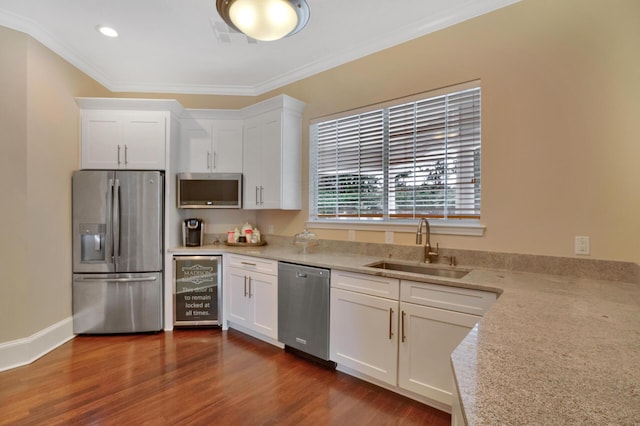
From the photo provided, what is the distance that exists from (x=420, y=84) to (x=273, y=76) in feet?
5.96

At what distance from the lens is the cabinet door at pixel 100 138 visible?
331 centimetres

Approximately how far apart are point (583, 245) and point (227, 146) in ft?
11.4

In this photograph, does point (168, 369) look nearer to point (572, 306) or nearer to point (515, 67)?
point (572, 306)

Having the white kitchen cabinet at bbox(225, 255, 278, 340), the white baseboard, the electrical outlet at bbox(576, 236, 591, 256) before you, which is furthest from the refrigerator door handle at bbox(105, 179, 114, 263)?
the electrical outlet at bbox(576, 236, 591, 256)

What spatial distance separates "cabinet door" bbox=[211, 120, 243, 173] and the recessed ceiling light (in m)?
1.22

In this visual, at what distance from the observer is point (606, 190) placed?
1903mm

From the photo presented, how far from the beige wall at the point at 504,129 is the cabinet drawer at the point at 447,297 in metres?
0.61

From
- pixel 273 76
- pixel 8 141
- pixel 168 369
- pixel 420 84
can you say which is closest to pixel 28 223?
pixel 8 141

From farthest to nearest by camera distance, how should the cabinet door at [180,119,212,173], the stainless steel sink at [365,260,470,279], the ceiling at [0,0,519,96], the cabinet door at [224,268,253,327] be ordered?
the cabinet door at [180,119,212,173]
the cabinet door at [224,268,253,327]
the ceiling at [0,0,519,96]
the stainless steel sink at [365,260,470,279]

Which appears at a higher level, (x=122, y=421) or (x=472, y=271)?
(x=472, y=271)

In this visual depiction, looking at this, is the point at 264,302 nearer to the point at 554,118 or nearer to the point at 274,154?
the point at 274,154

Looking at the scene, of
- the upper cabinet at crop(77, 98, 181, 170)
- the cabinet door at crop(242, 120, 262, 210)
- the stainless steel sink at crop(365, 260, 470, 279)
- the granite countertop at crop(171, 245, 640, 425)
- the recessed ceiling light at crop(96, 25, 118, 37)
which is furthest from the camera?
the cabinet door at crop(242, 120, 262, 210)

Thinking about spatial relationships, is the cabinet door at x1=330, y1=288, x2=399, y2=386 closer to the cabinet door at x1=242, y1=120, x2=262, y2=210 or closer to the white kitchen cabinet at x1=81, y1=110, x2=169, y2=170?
the cabinet door at x1=242, y1=120, x2=262, y2=210

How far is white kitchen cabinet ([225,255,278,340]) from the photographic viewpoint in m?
2.95
